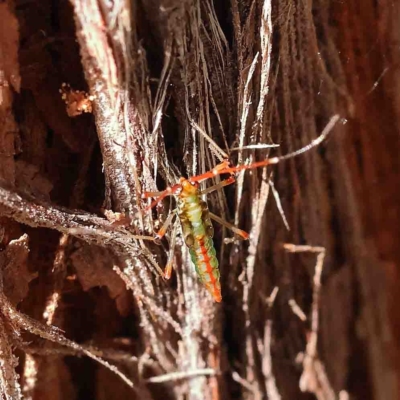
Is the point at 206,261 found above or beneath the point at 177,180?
beneath

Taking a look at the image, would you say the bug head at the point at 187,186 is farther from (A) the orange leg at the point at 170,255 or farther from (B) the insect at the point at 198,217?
(A) the orange leg at the point at 170,255

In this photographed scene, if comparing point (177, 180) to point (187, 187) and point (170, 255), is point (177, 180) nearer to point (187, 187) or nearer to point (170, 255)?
point (187, 187)

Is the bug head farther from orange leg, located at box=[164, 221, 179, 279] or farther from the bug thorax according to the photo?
orange leg, located at box=[164, 221, 179, 279]

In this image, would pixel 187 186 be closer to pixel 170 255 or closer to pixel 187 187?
pixel 187 187

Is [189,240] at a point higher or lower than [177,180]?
lower

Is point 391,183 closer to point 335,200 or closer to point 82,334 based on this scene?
point 335,200

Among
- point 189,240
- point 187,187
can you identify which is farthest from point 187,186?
point 189,240

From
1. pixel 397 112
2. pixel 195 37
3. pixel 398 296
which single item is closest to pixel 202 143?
pixel 195 37

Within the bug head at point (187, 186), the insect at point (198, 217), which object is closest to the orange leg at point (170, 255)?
the insect at point (198, 217)
